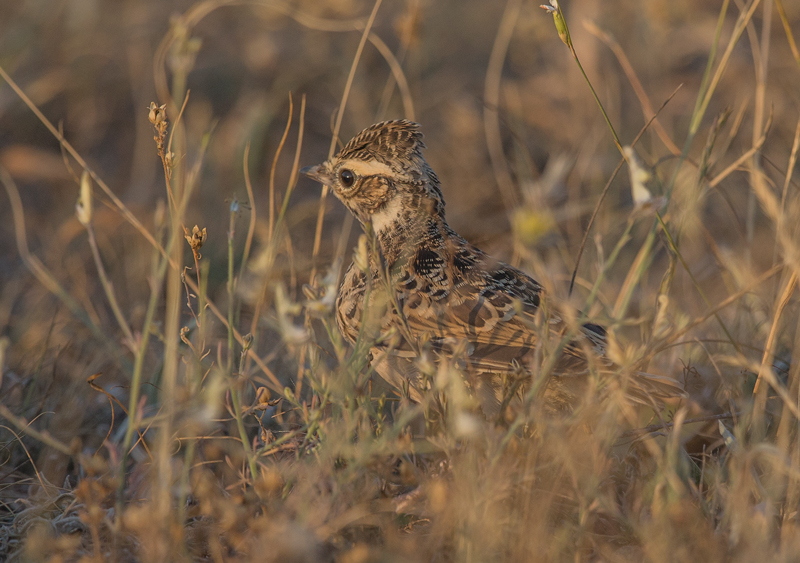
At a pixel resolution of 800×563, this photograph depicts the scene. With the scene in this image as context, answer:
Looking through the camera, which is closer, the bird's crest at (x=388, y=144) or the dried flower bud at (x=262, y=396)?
the dried flower bud at (x=262, y=396)

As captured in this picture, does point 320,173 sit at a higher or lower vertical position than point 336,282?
lower

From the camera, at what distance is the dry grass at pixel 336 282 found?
2834 millimetres

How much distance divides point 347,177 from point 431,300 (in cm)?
114

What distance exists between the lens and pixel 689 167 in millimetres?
6910

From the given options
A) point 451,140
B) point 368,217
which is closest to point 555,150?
point 451,140

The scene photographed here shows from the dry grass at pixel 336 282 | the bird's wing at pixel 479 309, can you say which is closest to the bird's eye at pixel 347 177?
the dry grass at pixel 336 282

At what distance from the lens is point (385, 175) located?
490 cm

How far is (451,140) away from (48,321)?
470cm

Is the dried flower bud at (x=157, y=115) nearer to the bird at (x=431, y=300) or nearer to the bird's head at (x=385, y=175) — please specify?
the bird at (x=431, y=300)

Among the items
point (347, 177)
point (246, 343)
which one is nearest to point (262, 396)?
point (246, 343)

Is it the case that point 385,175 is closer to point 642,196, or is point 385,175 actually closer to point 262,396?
point 262,396

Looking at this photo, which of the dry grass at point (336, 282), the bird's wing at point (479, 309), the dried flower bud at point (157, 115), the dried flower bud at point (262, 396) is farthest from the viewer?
the bird's wing at point (479, 309)

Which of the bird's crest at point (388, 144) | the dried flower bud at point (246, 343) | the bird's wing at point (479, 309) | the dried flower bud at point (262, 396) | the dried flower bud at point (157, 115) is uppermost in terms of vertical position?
the dried flower bud at point (157, 115)

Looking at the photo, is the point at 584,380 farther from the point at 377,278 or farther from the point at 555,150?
the point at 555,150
